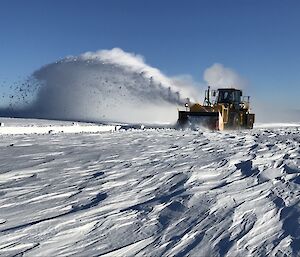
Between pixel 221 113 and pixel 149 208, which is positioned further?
pixel 221 113

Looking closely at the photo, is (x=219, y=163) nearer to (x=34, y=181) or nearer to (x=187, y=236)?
(x=34, y=181)

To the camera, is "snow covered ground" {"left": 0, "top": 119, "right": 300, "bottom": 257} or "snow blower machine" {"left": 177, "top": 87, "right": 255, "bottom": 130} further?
"snow blower machine" {"left": 177, "top": 87, "right": 255, "bottom": 130}

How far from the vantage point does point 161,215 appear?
3.99 metres

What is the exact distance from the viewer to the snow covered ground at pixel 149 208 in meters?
3.21

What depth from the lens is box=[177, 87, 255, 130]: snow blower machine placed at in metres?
20.9

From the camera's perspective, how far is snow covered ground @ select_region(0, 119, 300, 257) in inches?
126

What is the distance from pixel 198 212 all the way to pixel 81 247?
51.8 inches

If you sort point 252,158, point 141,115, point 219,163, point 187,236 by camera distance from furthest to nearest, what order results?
1. point 141,115
2. point 252,158
3. point 219,163
4. point 187,236

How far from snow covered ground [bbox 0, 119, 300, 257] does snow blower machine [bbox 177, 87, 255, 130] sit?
44.6ft

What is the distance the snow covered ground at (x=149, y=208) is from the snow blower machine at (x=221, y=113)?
44.6 ft

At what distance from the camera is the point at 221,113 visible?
22141mm

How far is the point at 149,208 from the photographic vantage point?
4.21 metres

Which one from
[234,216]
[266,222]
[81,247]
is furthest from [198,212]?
[81,247]

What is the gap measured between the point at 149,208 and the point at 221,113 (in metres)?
18.4
